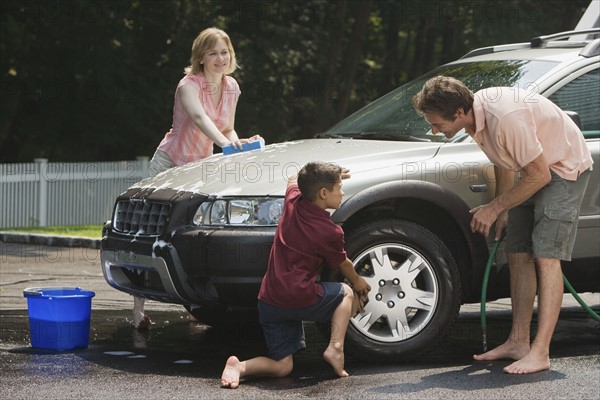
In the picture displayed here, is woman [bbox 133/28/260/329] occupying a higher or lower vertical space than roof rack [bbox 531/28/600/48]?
lower

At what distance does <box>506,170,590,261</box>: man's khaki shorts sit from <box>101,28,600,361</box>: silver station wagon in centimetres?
35

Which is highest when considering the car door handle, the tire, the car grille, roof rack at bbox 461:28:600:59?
roof rack at bbox 461:28:600:59

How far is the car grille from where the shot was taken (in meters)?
6.86

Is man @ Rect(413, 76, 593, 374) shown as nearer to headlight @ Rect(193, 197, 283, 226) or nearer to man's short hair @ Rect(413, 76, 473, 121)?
man's short hair @ Rect(413, 76, 473, 121)

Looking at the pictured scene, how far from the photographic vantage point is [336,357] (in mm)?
6375

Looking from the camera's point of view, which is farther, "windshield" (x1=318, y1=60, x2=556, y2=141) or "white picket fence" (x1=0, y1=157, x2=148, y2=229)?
"white picket fence" (x1=0, y1=157, x2=148, y2=229)

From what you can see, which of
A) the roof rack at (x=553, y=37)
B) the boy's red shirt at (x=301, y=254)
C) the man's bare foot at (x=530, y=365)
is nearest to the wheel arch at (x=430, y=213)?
the boy's red shirt at (x=301, y=254)

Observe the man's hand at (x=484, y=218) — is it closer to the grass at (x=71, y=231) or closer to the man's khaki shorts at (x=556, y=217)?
the man's khaki shorts at (x=556, y=217)

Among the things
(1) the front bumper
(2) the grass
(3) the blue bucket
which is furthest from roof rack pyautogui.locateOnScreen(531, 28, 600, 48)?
(2) the grass

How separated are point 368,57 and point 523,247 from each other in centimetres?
2575

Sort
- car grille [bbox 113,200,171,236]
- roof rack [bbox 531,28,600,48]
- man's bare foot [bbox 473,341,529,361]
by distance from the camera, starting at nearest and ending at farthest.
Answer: car grille [bbox 113,200,171,236] → man's bare foot [bbox 473,341,529,361] → roof rack [bbox 531,28,600,48]

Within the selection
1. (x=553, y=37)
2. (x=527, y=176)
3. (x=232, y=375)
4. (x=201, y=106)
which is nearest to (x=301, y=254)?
(x=232, y=375)

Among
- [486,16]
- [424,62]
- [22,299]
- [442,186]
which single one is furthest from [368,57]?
[442,186]

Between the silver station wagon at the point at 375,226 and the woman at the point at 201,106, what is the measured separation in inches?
28.9
